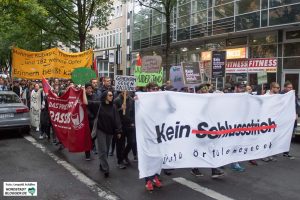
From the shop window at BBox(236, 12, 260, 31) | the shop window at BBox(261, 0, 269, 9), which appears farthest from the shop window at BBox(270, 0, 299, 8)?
the shop window at BBox(236, 12, 260, 31)

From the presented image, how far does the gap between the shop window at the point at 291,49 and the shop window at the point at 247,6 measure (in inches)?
100

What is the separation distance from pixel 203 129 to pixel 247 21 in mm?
17397

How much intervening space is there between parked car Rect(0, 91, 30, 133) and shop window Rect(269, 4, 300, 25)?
13.4 m

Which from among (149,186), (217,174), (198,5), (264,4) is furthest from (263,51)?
(149,186)

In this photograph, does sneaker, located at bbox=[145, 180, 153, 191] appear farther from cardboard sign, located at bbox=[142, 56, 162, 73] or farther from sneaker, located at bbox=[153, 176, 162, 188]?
cardboard sign, located at bbox=[142, 56, 162, 73]

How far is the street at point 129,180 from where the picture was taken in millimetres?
6918

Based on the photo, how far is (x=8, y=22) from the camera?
68.4 ft

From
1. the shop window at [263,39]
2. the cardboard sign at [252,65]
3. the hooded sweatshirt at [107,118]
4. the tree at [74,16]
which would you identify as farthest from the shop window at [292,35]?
the hooded sweatshirt at [107,118]

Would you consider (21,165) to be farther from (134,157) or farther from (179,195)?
(179,195)

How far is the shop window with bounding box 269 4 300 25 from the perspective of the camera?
20484mm

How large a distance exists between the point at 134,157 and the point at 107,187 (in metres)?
2.43

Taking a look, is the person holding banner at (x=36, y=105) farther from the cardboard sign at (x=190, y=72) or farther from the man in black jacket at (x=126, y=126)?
the man in black jacket at (x=126, y=126)

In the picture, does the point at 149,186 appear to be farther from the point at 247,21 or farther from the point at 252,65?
the point at 252,65

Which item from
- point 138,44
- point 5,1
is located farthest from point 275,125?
point 138,44
